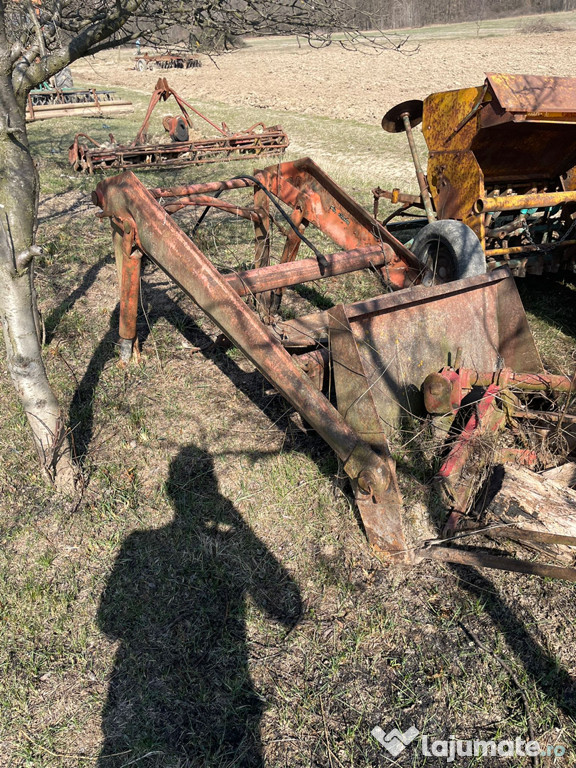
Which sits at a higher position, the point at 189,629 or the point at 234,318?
the point at 234,318

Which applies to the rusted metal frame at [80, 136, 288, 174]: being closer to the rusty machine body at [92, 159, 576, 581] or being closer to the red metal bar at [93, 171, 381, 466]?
the rusty machine body at [92, 159, 576, 581]

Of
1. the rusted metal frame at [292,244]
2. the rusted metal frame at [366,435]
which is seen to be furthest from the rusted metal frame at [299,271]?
the rusted metal frame at [366,435]

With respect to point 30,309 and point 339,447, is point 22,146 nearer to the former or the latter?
point 30,309

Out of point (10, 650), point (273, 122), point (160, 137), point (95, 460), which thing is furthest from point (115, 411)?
point (273, 122)

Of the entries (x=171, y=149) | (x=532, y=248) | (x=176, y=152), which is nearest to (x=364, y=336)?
(x=532, y=248)

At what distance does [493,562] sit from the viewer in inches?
96.3

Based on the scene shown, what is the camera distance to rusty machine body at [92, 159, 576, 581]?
2764 millimetres

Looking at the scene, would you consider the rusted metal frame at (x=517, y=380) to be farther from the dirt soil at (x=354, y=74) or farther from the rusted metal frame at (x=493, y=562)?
the dirt soil at (x=354, y=74)

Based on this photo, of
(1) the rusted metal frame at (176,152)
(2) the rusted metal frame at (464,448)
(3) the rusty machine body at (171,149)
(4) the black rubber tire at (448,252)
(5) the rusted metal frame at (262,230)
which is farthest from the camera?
(1) the rusted metal frame at (176,152)

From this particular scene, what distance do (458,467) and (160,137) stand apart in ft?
50.8

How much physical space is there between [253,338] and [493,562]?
1.52 meters

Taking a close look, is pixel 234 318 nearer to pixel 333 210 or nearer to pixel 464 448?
pixel 464 448

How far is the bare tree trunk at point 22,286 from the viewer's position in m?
2.75

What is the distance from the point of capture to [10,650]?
8.21ft
